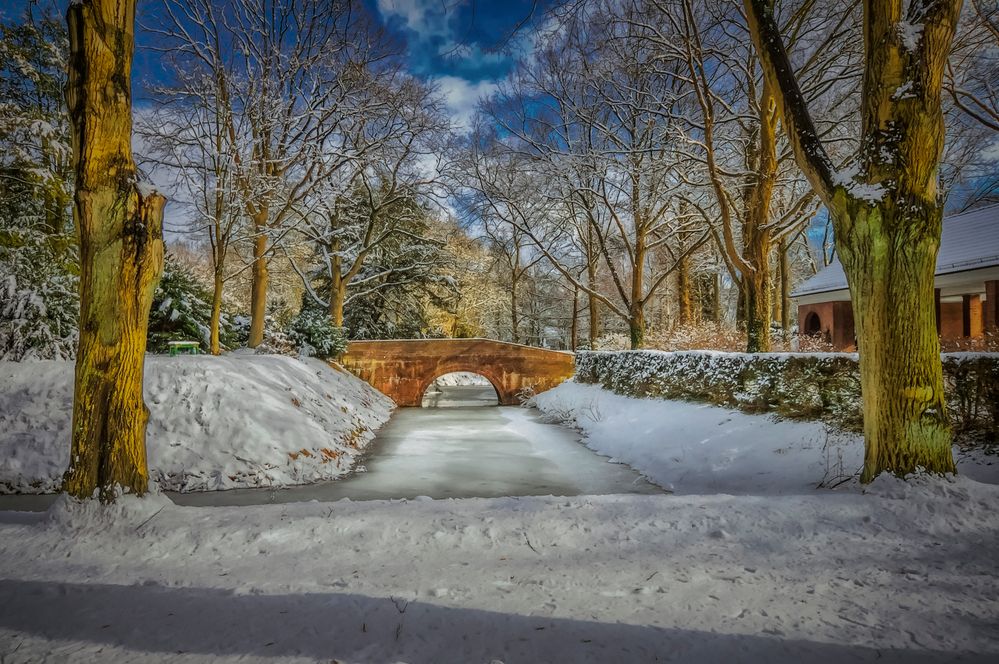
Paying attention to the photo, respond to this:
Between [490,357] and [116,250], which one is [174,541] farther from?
[490,357]

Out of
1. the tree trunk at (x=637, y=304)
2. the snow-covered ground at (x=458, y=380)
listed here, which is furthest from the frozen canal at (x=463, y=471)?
the snow-covered ground at (x=458, y=380)

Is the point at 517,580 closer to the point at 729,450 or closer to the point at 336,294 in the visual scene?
the point at 729,450

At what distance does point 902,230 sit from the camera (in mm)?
4137

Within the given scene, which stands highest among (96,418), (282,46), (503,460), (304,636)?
(282,46)

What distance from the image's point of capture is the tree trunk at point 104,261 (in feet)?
12.7

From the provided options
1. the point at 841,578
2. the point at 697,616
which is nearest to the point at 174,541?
the point at 697,616

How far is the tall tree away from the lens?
413 cm

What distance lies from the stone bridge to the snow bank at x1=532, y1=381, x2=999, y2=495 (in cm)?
957

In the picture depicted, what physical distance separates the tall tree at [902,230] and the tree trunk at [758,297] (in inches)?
281

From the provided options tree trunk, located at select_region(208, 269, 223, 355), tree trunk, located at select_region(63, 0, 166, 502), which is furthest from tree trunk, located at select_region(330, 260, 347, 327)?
tree trunk, located at select_region(63, 0, 166, 502)

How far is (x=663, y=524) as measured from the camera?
143 inches

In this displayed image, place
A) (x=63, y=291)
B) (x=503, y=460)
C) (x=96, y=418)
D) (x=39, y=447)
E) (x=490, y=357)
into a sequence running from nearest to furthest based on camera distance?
1. (x=96, y=418)
2. (x=39, y=447)
3. (x=503, y=460)
4. (x=63, y=291)
5. (x=490, y=357)

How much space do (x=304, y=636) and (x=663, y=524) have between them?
7.82ft

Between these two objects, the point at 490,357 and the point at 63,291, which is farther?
the point at 490,357
